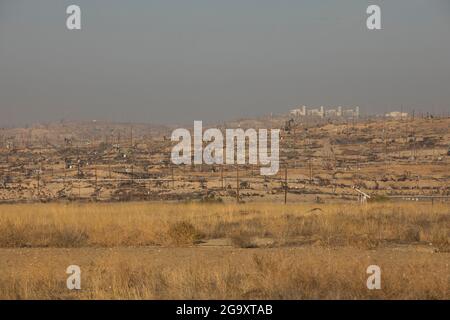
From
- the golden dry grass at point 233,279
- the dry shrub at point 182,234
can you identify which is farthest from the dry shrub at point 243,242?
the golden dry grass at point 233,279

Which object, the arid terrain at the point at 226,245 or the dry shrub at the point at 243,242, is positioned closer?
the arid terrain at the point at 226,245

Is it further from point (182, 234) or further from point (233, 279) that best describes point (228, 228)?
point (233, 279)

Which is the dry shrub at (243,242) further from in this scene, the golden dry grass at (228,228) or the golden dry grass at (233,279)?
the golden dry grass at (233,279)

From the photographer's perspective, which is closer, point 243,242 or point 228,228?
point 243,242

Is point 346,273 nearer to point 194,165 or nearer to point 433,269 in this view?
point 433,269

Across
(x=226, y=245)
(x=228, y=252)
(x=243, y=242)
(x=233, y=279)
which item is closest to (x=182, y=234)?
(x=226, y=245)

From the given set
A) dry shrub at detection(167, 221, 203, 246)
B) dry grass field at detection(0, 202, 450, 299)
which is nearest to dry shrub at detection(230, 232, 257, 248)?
dry grass field at detection(0, 202, 450, 299)

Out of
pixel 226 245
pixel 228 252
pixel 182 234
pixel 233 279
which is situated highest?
pixel 233 279
